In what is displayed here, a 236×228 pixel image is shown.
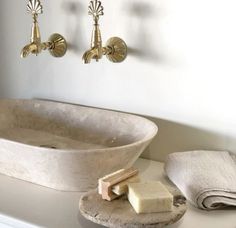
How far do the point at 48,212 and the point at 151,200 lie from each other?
0.72 feet

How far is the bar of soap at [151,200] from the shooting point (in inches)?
30.6

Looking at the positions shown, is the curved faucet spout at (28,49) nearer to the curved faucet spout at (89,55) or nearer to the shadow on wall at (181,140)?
the curved faucet spout at (89,55)

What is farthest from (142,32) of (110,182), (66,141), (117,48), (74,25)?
(110,182)

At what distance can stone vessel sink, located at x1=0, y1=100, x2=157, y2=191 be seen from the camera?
91 cm

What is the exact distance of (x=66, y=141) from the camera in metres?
1.20

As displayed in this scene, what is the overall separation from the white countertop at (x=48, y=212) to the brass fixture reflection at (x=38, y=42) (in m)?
0.36

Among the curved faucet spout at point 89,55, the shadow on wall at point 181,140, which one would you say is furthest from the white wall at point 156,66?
the curved faucet spout at point 89,55

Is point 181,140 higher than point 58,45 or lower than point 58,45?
lower

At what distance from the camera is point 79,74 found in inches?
50.1

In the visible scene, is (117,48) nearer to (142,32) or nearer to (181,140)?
(142,32)

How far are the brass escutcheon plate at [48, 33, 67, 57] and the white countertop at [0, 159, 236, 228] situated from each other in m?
0.41

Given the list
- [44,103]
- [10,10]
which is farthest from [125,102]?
[10,10]

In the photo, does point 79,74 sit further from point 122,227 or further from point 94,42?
point 122,227

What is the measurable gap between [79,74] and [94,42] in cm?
17
